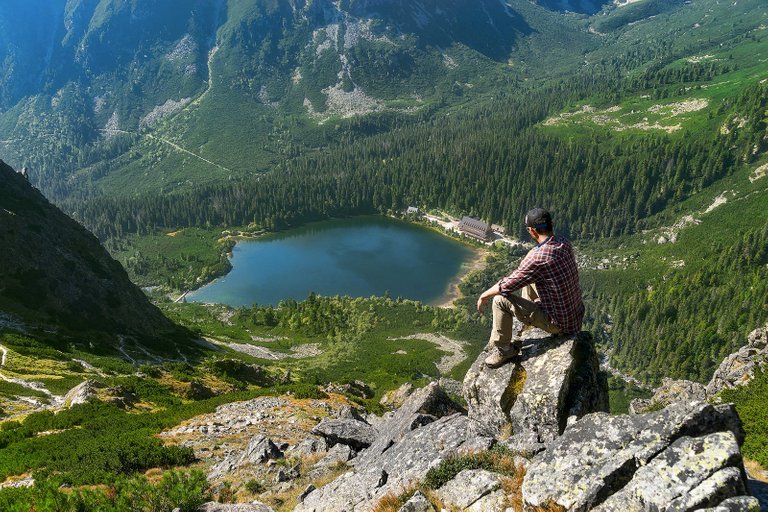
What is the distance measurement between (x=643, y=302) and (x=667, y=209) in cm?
7289

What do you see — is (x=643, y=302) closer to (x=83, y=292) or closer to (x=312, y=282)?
(x=312, y=282)

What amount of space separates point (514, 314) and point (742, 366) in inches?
1364

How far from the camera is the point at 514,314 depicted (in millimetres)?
14734

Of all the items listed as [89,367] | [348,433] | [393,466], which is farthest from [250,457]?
[89,367]

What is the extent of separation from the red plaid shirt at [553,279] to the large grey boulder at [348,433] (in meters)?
12.4

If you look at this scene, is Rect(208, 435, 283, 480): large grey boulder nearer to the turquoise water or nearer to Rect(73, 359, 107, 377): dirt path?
Rect(73, 359, 107, 377): dirt path

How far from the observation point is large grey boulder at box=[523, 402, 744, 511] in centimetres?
903

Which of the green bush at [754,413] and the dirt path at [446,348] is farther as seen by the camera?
the dirt path at [446,348]

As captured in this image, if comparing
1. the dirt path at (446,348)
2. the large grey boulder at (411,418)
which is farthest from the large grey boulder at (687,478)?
the dirt path at (446,348)

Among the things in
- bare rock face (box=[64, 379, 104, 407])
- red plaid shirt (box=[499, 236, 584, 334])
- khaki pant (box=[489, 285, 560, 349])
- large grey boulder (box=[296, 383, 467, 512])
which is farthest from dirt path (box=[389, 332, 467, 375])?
red plaid shirt (box=[499, 236, 584, 334])

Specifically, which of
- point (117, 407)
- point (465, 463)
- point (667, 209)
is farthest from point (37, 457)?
point (667, 209)

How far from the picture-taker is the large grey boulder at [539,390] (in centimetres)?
1397

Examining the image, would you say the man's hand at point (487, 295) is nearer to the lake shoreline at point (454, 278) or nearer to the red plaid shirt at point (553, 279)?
the red plaid shirt at point (553, 279)

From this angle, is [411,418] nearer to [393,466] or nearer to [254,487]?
[393,466]
